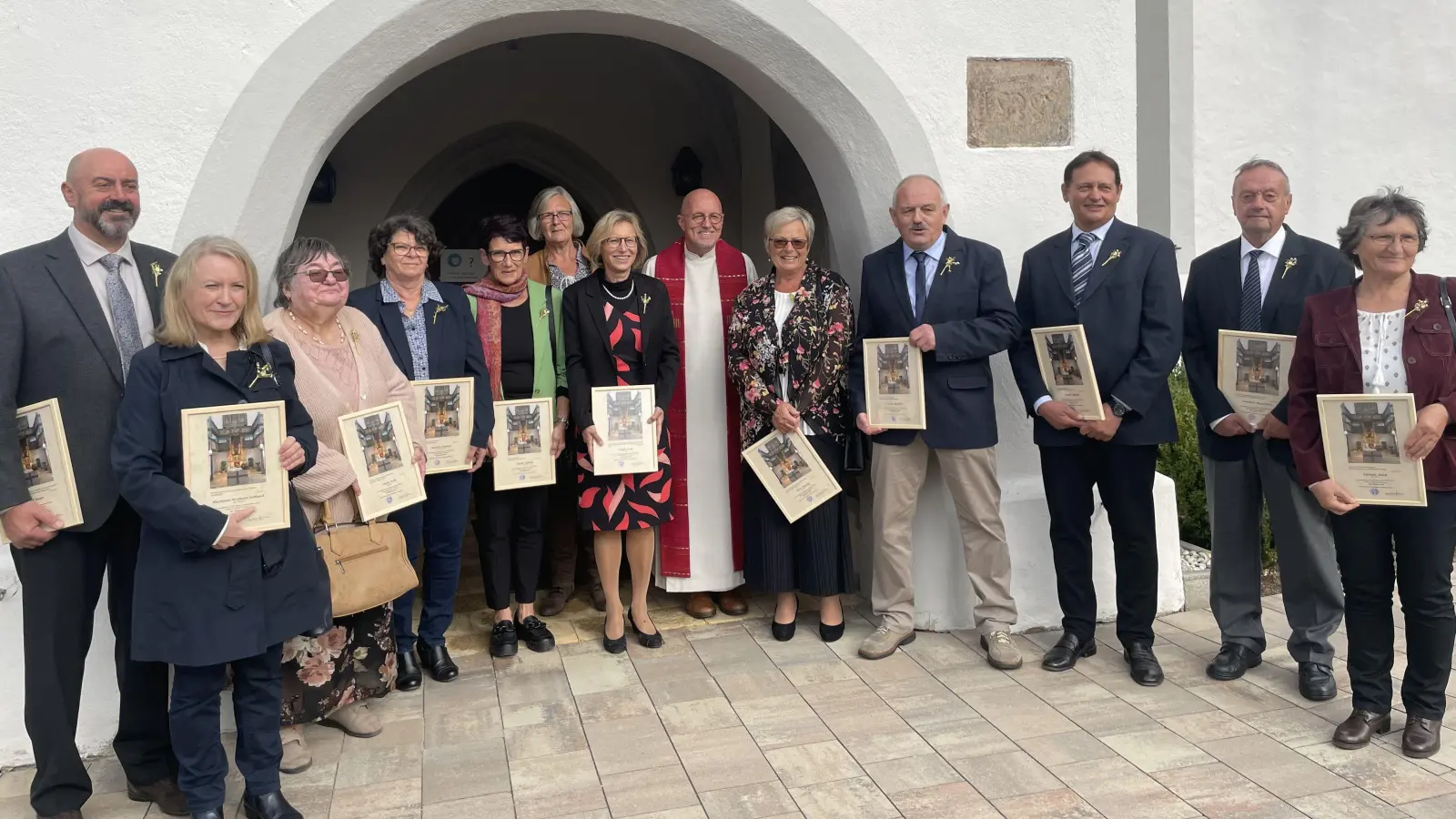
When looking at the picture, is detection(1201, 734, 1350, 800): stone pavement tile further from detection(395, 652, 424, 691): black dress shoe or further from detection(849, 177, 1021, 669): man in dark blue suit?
detection(395, 652, 424, 691): black dress shoe

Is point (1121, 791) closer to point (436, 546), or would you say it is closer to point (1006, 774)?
point (1006, 774)

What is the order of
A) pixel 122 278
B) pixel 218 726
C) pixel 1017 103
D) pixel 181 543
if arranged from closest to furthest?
pixel 181 543 → pixel 218 726 → pixel 122 278 → pixel 1017 103

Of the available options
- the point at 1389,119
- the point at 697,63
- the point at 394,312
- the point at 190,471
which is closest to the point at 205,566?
the point at 190,471

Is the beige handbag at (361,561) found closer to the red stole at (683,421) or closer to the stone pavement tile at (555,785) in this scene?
the stone pavement tile at (555,785)

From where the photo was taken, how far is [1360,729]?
328 cm

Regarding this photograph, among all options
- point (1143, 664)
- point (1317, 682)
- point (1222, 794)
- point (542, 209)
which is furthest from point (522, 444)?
point (1317, 682)

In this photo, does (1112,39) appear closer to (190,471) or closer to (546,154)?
(190,471)

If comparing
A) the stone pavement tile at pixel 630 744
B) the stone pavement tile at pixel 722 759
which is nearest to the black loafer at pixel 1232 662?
→ the stone pavement tile at pixel 722 759

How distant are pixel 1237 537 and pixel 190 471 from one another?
3572mm

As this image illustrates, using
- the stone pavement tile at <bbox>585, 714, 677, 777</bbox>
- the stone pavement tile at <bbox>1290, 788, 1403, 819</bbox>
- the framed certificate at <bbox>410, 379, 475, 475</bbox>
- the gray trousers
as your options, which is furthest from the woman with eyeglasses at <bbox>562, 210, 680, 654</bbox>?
the stone pavement tile at <bbox>1290, 788, 1403, 819</bbox>

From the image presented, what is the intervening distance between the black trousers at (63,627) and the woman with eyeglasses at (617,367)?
1707mm

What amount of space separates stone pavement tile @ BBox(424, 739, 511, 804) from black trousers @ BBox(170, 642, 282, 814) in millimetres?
481

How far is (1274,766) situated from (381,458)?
118 inches

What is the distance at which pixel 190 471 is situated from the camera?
2.67 m
